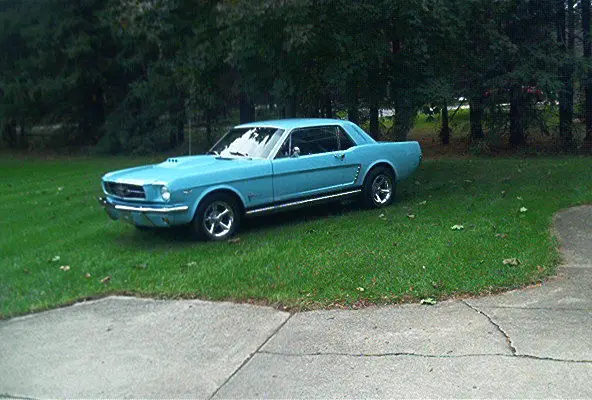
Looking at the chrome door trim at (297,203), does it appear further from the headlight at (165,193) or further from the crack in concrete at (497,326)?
the crack in concrete at (497,326)

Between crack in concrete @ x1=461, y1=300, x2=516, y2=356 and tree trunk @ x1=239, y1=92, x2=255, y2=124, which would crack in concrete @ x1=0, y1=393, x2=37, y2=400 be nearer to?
crack in concrete @ x1=461, y1=300, x2=516, y2=356

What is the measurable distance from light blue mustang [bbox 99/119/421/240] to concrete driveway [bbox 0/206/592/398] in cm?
192

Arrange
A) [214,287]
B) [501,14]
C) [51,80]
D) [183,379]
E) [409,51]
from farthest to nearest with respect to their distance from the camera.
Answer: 1. [51,80]
2. [501,14]
3. [409,51]
4. [214,287]
5. [183,379]

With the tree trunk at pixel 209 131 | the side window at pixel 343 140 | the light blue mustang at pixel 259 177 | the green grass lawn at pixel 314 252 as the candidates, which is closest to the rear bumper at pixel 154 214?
the light blue mustang at pixel 259 177

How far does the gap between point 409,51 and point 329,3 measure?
7.13 ft

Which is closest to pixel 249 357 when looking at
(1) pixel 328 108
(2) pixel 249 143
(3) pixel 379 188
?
(2) pixel 249 143

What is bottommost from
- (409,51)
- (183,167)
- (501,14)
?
(183,167)

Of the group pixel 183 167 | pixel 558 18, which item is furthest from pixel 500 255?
pixel 558 18

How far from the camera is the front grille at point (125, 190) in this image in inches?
327

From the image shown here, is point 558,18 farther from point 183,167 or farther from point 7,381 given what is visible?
point 7,381

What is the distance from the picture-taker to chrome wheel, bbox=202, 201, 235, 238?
857cm

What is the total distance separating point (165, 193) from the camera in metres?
8.09

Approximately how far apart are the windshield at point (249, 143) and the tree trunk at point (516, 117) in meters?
9.28

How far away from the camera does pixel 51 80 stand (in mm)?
25859
